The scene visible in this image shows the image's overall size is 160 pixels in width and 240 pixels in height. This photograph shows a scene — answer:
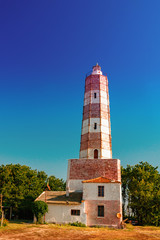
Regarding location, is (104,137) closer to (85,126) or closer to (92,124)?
(92,124)

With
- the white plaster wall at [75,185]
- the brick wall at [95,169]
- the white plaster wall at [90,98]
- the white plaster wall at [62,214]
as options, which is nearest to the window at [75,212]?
the white plaster wall at [62,214]

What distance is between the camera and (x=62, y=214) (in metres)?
22.1

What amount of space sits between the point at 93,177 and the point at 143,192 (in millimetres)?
8948

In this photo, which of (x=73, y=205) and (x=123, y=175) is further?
(x=123, y=175)

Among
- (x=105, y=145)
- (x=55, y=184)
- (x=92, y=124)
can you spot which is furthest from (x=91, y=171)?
(x=55, y=184)

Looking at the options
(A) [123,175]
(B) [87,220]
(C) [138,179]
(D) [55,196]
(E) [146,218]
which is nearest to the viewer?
(B) [87,220]

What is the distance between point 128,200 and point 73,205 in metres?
16.0

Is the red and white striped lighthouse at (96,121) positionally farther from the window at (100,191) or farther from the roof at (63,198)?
the roof at (63,198)

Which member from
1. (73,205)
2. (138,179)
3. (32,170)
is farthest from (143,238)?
(32,170)

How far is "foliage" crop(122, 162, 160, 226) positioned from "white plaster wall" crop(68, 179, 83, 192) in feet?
32.3

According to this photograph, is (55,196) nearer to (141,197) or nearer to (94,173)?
(94,173)

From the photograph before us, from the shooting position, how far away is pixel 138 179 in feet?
112

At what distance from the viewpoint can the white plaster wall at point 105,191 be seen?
22.4m

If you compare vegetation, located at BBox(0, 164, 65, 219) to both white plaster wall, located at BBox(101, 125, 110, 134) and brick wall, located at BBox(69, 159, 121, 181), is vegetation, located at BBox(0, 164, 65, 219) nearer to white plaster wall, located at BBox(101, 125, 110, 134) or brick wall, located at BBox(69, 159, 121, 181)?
brick wall, located at BBox(69, 159, 121, 181)
